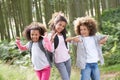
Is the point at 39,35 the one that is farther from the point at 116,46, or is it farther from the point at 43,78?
the point at 116,46

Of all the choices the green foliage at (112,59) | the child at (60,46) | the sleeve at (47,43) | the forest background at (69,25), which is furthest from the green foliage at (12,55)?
the sleeve at (47,43)

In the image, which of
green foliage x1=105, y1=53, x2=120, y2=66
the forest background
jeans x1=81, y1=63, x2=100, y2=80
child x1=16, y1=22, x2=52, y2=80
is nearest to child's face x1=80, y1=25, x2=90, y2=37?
jeans x1=81, y1=63, x2=100, y2=80

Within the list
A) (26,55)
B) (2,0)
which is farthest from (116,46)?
(2,0)

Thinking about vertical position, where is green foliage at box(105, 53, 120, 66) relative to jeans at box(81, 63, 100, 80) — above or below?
below

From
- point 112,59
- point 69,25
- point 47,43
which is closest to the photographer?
point 47,43

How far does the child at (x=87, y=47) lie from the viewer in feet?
21.1

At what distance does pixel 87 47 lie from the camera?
256 inches

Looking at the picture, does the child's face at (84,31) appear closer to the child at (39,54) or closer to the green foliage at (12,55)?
the child at (39,54)

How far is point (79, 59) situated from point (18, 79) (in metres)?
2.76

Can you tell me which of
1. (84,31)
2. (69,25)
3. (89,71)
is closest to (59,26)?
(84,31)

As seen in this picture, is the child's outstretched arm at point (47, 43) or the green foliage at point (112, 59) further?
the green foliage at point (112, 59)

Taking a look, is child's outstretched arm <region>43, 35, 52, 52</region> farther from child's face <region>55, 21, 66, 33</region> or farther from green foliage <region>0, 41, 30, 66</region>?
green foliage <region>0, 41, 30, 66</region>

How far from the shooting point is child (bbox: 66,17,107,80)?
6445 mm

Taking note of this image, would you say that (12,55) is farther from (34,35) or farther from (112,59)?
(34,35)
